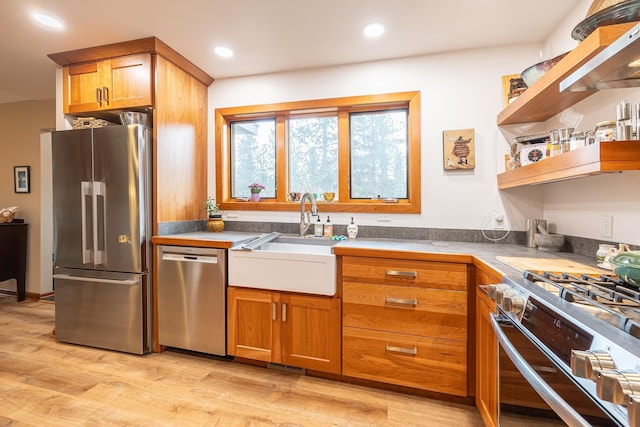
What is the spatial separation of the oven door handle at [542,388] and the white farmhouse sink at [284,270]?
3.39 feet

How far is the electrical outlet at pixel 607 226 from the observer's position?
1.48 m

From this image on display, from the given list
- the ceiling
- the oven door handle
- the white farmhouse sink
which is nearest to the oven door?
the oven door handle

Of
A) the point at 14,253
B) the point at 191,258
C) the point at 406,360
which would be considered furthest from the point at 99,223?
the point at 406,360

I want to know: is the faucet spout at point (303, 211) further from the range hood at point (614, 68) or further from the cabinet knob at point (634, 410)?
the cabinet knob at point (634, 410)

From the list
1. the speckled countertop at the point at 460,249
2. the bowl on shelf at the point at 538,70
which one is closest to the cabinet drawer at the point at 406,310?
the speckled countertop at the point at 460,249

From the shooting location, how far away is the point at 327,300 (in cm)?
195

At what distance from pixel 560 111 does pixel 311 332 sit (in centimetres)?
219

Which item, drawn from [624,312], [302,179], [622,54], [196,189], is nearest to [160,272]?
[196,189]

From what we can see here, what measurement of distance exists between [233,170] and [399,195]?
1.71 meters

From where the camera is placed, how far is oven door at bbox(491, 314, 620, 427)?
688 millimetres

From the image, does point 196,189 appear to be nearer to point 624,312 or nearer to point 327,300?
point 327,300

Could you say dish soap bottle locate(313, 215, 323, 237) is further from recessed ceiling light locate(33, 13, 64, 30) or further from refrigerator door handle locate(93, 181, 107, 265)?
recessed ceiling light locate(33, 13, 64, 30)

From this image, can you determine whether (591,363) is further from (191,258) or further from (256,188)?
(256,188)

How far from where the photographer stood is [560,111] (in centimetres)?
186
